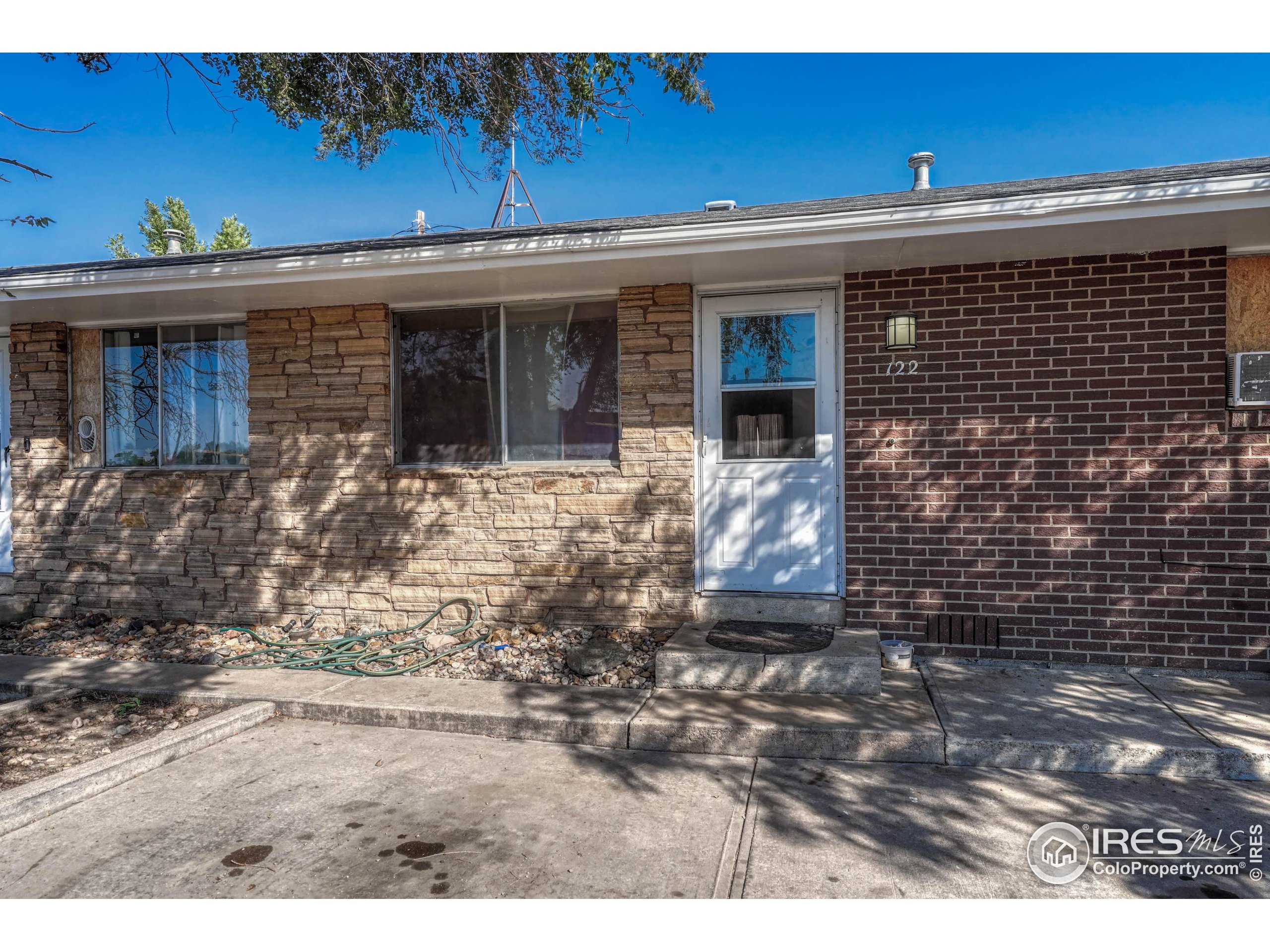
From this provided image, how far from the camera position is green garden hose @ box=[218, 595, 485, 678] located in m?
5.24

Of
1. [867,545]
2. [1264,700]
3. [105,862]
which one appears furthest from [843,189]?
[105,862]

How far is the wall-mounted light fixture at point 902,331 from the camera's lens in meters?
5.18

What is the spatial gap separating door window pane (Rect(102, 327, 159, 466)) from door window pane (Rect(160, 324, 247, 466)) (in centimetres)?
14

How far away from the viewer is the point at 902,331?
518cm

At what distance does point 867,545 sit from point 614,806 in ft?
9.33

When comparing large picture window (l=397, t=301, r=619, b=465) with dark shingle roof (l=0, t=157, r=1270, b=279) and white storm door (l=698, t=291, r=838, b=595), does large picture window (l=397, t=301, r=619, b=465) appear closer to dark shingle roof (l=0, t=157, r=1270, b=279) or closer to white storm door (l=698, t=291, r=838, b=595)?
dark shingle roof (l=0, t=157, r=1270, b=279)

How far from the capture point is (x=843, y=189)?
6641mm

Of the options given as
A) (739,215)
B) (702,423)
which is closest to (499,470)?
(702,423)

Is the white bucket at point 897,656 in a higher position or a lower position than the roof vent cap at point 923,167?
lower

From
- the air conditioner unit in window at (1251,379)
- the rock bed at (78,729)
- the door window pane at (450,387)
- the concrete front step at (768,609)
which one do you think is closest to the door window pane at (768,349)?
the concrete front step at (768,609)

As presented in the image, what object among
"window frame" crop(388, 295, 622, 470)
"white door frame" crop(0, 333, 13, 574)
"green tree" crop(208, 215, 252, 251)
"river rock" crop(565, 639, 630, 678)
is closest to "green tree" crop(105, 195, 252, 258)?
"green tree" crop(208, 215, 252, 251)

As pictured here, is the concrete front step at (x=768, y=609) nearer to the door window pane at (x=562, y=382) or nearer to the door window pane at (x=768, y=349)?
the door window pane at (x=562, y=382)

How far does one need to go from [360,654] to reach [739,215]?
423 centimetres

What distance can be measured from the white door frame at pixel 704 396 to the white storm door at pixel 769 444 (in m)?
0.02
